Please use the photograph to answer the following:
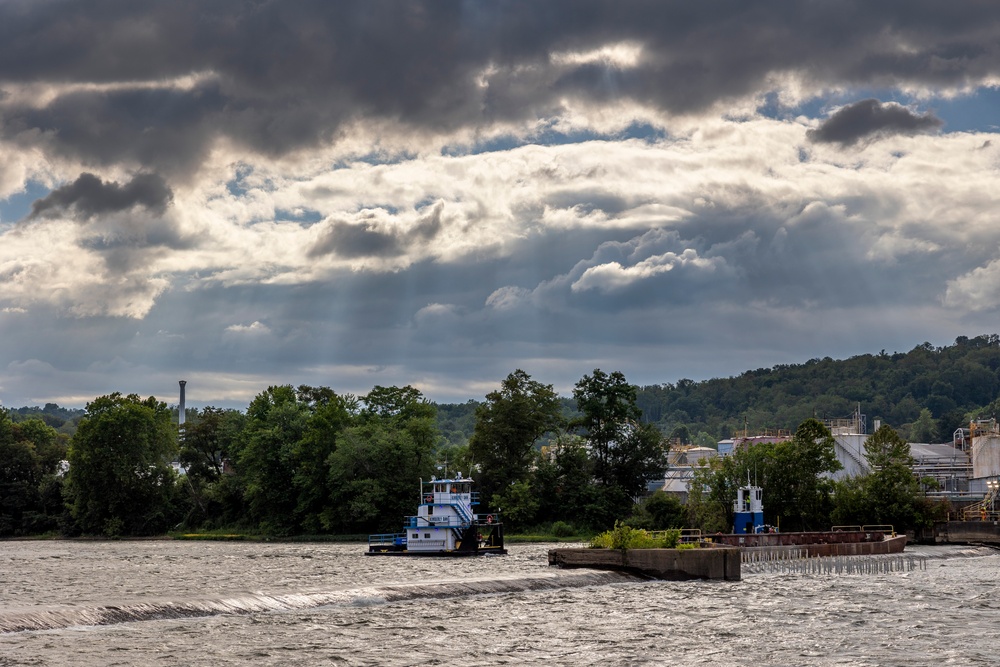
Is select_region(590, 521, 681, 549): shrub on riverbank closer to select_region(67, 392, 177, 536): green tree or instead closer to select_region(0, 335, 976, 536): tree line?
select_region(0, 335, 976, 536): tree line

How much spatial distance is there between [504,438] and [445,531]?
38131mm

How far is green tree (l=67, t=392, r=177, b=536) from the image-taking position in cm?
15212

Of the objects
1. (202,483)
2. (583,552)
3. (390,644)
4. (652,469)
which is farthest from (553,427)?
(390,644)

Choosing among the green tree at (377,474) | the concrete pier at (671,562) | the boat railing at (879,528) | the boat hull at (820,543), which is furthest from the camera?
the green tree at (377,474)

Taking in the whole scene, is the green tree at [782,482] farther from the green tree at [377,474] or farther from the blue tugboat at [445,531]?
the green tree at [377,474]

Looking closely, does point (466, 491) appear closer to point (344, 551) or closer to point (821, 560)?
point (344, 551)

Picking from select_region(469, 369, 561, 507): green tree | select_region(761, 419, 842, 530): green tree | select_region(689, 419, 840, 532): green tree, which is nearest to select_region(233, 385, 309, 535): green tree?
select_region(469, 369, 561, 507): green tree

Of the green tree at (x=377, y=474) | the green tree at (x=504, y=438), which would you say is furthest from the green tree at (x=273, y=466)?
the green tree at (x=504, y=438)

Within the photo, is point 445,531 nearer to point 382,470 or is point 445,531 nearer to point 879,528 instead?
point 382,470

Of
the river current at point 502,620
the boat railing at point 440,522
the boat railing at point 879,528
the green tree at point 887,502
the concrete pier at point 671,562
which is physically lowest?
the river current at point 502,620

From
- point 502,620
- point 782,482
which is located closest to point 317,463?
point 782,482

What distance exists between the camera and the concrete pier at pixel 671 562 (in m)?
63.4

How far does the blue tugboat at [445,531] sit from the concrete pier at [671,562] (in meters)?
34.5

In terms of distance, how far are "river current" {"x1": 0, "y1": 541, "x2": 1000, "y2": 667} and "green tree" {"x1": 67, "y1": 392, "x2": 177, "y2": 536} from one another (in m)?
80.2
